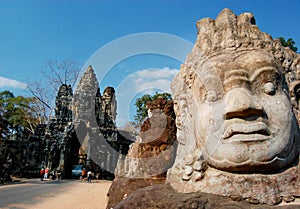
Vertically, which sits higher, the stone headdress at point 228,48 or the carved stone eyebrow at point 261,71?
the stone headdress at point 228,48

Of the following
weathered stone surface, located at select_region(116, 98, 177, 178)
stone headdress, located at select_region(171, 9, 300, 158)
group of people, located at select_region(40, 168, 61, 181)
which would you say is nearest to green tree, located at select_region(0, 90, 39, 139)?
group of people, located at select_region(40, 168, 61, 181)

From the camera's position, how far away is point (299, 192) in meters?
2.07

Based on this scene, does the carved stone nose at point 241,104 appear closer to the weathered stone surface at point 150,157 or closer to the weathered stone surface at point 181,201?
the weathered stone surface at point 181,201

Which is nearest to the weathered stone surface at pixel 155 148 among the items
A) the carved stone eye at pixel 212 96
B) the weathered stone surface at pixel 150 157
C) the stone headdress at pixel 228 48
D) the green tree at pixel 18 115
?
the weathered stone surface at pixel 150 157

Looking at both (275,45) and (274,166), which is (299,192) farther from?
(275,45)

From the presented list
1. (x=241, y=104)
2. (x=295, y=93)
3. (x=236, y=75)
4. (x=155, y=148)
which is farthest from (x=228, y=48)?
(x=155, y=148)

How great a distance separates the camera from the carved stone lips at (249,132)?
2137mm

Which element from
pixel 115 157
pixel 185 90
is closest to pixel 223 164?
pixel 185 90

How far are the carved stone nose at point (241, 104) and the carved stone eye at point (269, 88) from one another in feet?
0.53

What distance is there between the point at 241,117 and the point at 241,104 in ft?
0.44

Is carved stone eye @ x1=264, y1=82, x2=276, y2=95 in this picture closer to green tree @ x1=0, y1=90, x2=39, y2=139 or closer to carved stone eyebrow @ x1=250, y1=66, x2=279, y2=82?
carved stone eyebrow @ x1=250, y1=66, x2=279, y2=82

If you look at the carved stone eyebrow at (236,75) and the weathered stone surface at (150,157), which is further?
the weathered stone surface at (150,157)

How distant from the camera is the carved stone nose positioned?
2.21 metres

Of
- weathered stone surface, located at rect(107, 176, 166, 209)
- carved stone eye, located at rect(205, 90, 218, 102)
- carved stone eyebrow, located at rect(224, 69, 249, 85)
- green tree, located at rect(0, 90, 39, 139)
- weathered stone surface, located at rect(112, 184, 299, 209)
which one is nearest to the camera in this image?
weathered stone surface, located at rect(112, 184, 299, 209)
